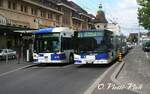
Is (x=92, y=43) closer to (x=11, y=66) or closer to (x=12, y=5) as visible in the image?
(x=11, y=66)

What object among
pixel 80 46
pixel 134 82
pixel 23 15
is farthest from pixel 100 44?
pixel 23 15

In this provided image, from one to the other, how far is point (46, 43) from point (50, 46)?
394 millimetres

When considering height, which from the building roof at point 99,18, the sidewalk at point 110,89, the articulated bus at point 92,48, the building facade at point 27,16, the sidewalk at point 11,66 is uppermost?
the building roof at point 99,18

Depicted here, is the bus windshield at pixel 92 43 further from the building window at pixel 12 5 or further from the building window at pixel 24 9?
the building window at pixel 24 9

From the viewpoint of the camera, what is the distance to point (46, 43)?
2991cm

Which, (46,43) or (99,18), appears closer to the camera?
(46,43)

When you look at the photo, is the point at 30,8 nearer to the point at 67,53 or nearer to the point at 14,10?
the point at 14,10

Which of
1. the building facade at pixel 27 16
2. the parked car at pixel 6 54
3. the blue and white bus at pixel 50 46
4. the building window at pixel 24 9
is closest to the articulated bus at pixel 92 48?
the blue and white bus at pixel 50 46

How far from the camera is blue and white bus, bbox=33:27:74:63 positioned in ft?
96.9

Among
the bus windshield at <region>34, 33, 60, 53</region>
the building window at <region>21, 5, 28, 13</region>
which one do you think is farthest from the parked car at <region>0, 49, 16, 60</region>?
the building window at <region>21, 5, 28, 13</region>

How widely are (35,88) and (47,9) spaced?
6113 cm

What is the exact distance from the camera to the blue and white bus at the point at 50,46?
29547 mm

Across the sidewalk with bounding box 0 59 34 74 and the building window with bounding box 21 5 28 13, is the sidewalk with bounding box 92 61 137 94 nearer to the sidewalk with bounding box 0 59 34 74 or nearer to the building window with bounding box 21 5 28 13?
the sidewalk with bounding box 0 59 34 74

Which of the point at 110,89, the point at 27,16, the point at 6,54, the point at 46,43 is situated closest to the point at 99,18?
the point at 27,16
